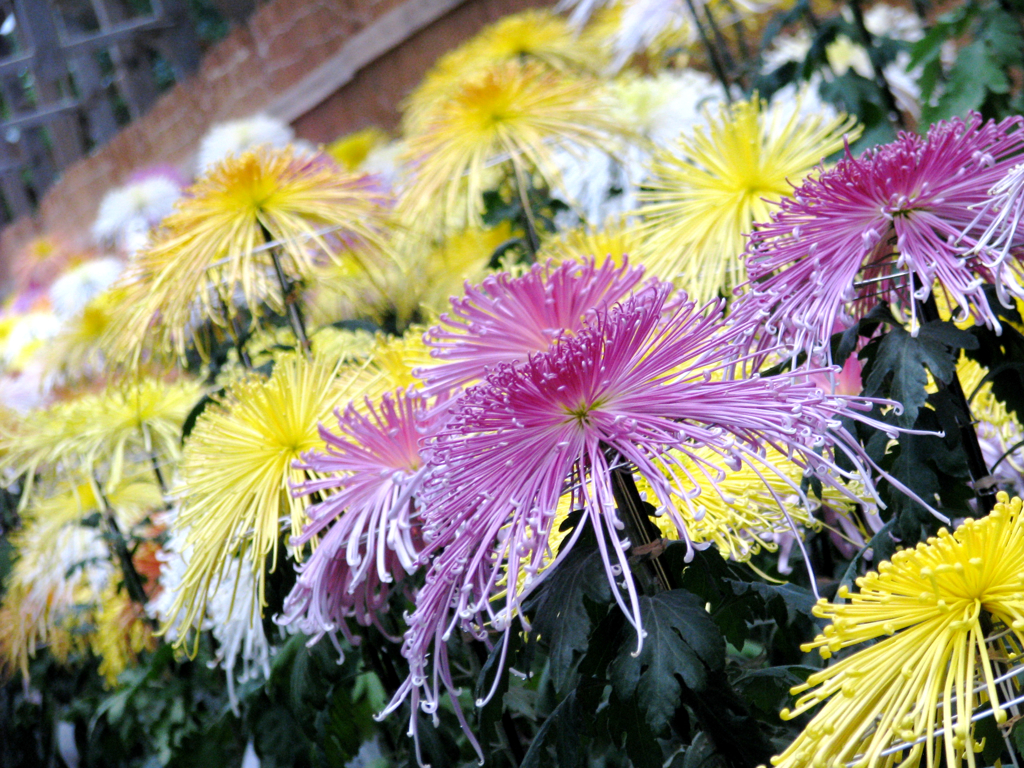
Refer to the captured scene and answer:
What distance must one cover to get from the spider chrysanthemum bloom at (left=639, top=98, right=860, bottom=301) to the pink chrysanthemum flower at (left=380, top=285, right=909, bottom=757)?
1.28 ft

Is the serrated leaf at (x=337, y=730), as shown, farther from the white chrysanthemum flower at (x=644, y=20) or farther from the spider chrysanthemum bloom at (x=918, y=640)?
the white chrysanthemum flower at (x=644, y=20)

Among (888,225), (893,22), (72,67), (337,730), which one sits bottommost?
(337,730)

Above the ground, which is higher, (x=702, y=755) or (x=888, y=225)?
(x=888, y=225)

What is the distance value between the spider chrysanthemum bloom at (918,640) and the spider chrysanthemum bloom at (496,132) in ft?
3.80

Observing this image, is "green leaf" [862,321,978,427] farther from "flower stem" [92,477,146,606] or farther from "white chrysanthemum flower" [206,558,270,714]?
"flower stem" [92,477,146,606]

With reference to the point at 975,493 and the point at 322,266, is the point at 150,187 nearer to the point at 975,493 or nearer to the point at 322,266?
the point at 322,266

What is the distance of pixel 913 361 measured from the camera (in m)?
0.82

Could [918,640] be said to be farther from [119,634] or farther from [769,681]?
[119,634]

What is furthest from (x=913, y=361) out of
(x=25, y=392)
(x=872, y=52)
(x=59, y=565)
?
(x=25, y=392)

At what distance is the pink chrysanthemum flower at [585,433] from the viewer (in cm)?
73

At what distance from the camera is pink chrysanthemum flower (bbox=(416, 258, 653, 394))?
2.89ft

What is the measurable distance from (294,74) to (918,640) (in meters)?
4.73

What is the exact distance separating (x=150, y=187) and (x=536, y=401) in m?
2.76

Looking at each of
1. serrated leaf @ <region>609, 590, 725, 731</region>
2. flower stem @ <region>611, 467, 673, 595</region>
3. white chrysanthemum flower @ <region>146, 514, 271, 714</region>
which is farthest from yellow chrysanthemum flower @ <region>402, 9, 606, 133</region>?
serrated leaf @ <region>609, 590, 725, 731</region>
